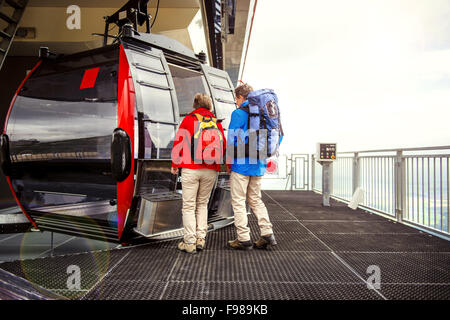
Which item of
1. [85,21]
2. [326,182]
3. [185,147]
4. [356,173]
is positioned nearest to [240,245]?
[185,147]

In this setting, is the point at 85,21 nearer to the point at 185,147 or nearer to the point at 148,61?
the point at 148,61

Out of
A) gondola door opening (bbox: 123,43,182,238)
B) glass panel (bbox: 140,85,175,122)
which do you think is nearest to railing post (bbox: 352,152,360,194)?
gondola door opening (bbox: 123,43,182,238)

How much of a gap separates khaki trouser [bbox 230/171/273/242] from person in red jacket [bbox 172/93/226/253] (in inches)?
11.7

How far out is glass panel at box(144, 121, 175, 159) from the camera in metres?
3.30

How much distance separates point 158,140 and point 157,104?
0.40 meters

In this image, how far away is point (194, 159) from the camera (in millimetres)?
3441

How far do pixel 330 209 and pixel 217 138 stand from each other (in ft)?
14.0

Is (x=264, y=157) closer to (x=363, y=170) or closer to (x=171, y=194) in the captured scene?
(x=171, y=194)

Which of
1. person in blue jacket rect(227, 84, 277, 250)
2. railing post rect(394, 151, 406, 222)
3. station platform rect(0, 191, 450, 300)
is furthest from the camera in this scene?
railing post rect(394, 151, 406, 222)

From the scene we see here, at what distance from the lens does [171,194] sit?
3.68 meters

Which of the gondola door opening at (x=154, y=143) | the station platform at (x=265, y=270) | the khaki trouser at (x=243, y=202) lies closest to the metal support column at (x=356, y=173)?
the station platform at (x=265, y=270)

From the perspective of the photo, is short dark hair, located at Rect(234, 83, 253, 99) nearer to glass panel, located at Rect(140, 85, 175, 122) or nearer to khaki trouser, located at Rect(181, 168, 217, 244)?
glass panel, located at Rect(140, 85, 175, 122)

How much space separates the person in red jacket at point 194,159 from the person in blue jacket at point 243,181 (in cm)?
21
